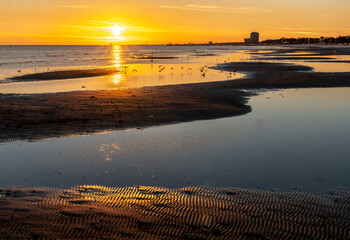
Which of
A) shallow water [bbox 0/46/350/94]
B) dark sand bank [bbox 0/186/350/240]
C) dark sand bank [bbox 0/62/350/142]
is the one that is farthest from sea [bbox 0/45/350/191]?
shallow water [bbox 0/46/350/94]

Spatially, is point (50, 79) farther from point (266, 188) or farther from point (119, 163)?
point (266, 188)

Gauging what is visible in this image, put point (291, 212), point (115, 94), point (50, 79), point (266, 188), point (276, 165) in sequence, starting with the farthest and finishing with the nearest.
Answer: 1. point (50, 79)
2. point (115, 94)
3. point (276, 165)
4. point (266, 188)
5. point (291, 212)

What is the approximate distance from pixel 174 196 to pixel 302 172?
15.6ft

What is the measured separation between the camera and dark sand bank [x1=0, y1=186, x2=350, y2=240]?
6270 mm

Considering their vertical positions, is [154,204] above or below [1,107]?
below

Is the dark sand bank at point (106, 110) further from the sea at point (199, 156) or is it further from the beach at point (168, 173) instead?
the sea at point (199, 156)

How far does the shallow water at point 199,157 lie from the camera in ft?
31.2

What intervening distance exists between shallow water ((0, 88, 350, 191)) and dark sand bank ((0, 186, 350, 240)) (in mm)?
748

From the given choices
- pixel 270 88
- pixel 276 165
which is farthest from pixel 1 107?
pixel 270 88

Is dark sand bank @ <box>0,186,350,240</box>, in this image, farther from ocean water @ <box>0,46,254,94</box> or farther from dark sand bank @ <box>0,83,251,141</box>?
ocean water @ <box>0,46,254,94</box>

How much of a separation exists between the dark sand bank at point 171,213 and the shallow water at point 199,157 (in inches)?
29.5

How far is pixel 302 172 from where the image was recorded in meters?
10.0

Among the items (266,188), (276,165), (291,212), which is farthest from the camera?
(276,165)

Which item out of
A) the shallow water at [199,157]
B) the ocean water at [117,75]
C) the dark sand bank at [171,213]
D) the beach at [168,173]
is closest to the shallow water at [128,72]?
the ocean water at [117,75]
